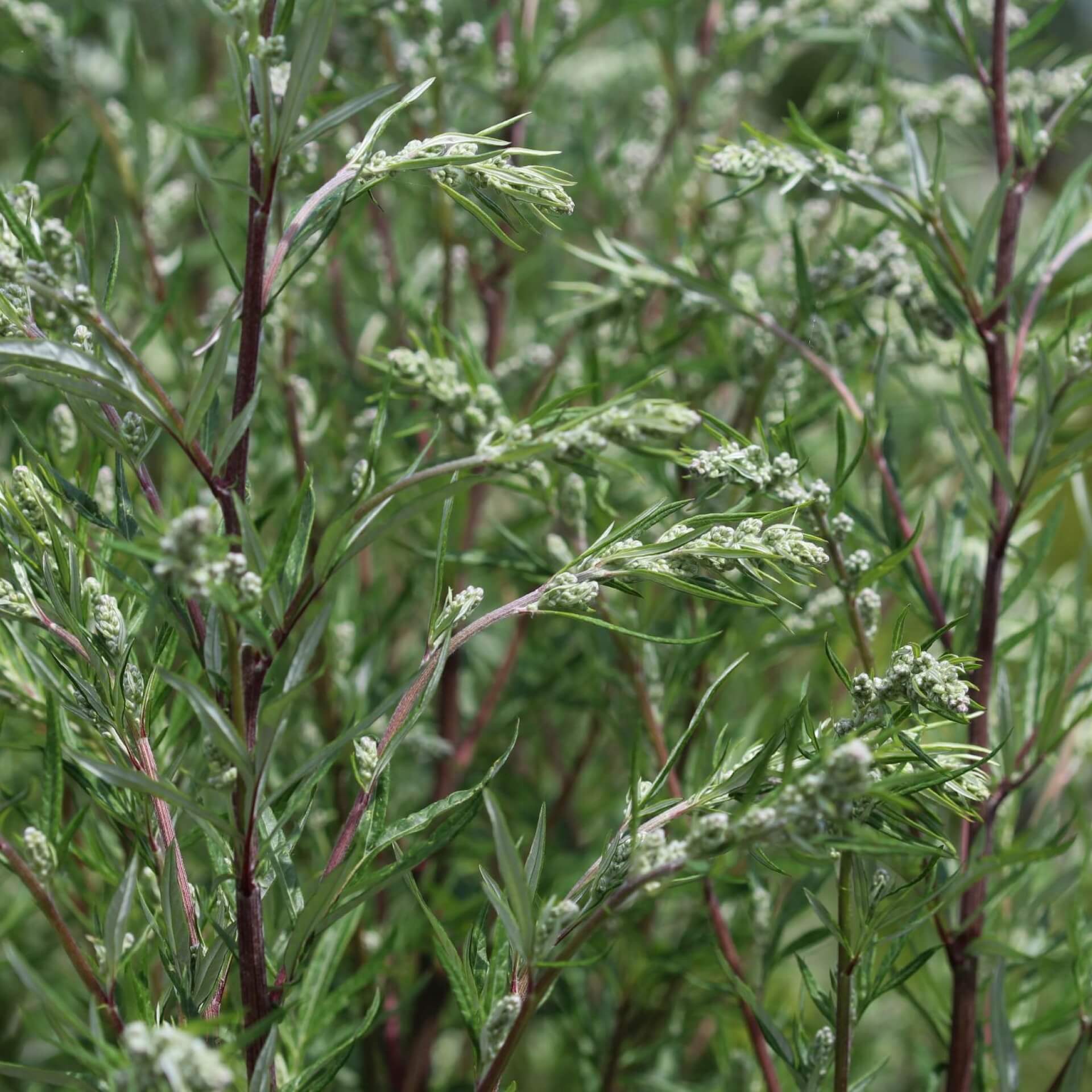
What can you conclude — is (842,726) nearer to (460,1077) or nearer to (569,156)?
(460,1077)

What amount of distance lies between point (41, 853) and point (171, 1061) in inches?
4.3

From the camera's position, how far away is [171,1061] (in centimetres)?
24

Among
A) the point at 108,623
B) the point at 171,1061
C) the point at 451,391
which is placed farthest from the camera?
the point at 451,391

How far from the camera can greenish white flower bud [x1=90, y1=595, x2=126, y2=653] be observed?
0.34 m

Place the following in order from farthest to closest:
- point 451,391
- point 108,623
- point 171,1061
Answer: point 451,391 → point 108,623 → point 171,1061

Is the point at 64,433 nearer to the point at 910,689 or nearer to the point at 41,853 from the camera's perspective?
the point at 41,853

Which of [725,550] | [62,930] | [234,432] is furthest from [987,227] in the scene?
[62,930]

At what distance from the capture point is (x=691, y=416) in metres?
0.31

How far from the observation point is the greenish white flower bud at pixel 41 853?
315 mm

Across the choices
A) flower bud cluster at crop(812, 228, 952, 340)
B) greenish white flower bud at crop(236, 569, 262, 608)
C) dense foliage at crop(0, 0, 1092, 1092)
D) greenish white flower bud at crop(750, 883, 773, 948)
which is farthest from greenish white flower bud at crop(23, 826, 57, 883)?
flower bud cluster at crop(812, 228, 952, 340)

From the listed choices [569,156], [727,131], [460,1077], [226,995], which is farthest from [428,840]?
[727,131]

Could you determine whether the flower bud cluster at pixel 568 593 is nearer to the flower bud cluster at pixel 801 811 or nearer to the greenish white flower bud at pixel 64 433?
the flower bud cluster at pixel 801 811

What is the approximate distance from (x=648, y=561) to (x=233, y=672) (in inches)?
5.0

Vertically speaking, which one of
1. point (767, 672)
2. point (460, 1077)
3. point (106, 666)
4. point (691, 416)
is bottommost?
point (460, 1077)
